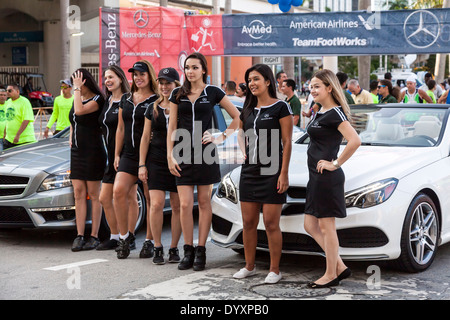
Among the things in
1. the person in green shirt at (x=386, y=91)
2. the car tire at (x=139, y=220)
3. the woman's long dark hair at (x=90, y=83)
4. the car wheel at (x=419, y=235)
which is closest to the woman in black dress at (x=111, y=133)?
the woman's long dark hair at (x=90, y=83)

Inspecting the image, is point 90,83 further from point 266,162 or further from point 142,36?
point 142,36

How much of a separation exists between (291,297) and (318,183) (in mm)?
875

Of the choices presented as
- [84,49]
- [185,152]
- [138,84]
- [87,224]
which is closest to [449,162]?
[185,152]

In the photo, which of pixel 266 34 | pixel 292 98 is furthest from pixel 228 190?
pixel 266 34

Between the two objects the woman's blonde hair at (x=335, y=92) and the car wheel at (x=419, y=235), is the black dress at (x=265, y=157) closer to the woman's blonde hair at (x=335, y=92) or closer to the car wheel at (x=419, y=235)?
the woman's blonde hair at (x=335, y=92)

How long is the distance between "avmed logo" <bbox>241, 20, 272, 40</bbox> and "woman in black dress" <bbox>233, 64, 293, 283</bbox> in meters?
7.18

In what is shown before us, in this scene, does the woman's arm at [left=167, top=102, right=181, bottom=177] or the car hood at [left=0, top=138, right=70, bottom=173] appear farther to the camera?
the car hood at [left=0, top=138, right=70, bottom=173]

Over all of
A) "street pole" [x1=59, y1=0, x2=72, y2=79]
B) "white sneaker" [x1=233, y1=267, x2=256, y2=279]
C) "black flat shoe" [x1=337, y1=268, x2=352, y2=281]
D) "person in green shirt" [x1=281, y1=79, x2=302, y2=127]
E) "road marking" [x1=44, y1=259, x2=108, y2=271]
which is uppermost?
"street pole" [x1=59, y1=0, x2=72, y2=79]

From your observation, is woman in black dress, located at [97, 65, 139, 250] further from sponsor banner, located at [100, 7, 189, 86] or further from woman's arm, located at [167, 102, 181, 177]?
sponsor banner, located at [100, 7, 189, 86]

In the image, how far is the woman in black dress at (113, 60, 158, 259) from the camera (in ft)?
21.6

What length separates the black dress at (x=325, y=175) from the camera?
525 centimetres

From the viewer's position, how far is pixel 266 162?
18.4 ft

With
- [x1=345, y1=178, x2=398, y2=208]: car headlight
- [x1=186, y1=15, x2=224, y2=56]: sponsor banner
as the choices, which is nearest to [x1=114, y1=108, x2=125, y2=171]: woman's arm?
[x1=345, y1=178, x2=398, y2=208]: car headlight

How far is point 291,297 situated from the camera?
17.0ft
